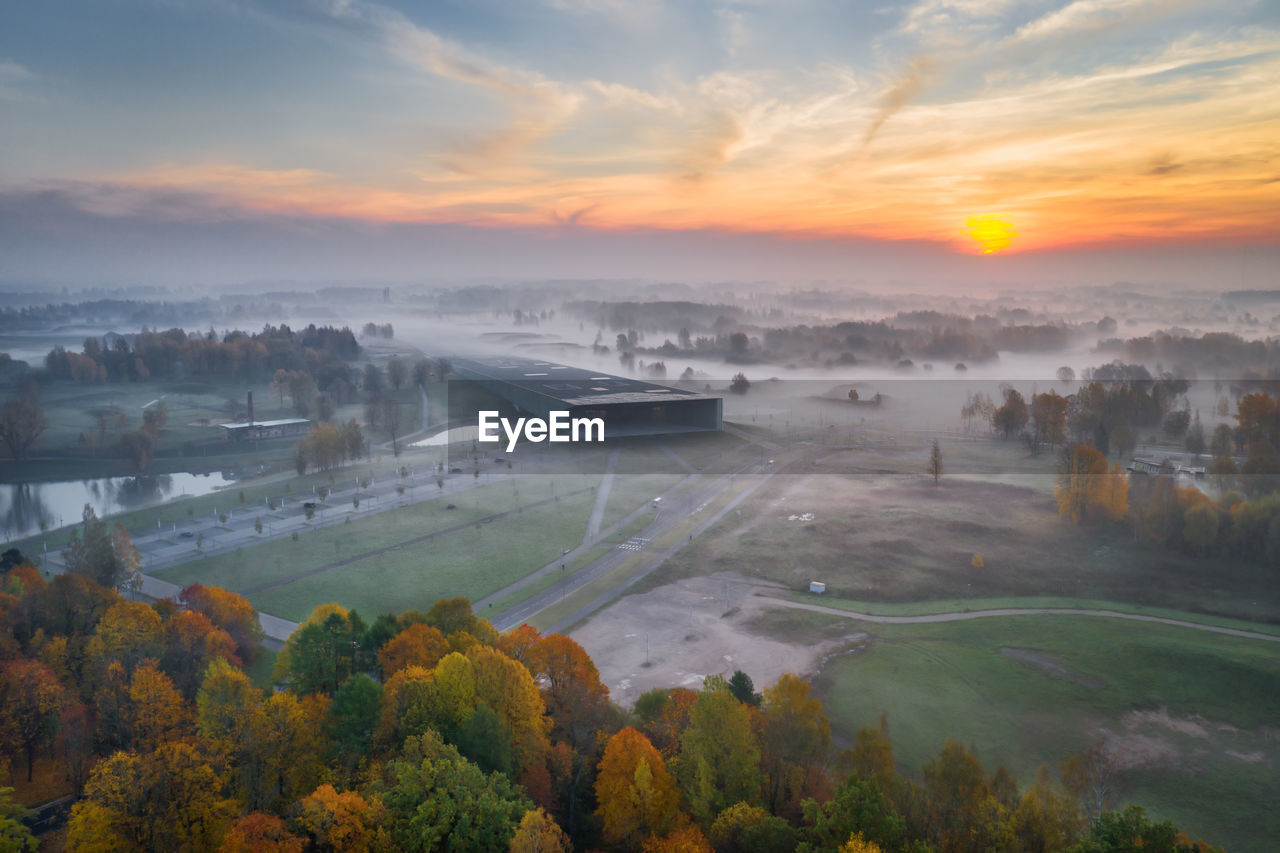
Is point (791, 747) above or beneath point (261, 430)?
beneath

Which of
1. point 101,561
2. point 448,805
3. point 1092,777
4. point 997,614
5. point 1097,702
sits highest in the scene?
point 448,805

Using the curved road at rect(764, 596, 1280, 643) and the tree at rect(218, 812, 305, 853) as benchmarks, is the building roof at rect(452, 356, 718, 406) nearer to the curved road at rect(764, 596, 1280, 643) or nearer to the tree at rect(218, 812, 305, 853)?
the curved road at rect(764, 596, 1280, 643)

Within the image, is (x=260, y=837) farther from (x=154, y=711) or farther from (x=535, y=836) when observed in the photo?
(x=154, y=711)

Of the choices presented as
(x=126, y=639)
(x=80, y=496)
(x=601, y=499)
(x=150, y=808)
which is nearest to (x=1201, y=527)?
(x=601, y=499)

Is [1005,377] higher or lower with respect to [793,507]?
higher

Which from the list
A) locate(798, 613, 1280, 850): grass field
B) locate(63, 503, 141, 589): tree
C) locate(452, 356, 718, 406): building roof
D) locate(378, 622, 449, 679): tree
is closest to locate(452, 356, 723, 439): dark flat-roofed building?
locate(452, 356, 718, 406): building roof

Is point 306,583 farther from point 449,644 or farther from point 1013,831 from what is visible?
point 1013,831

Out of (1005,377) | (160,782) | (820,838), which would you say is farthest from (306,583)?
(1005,377)
